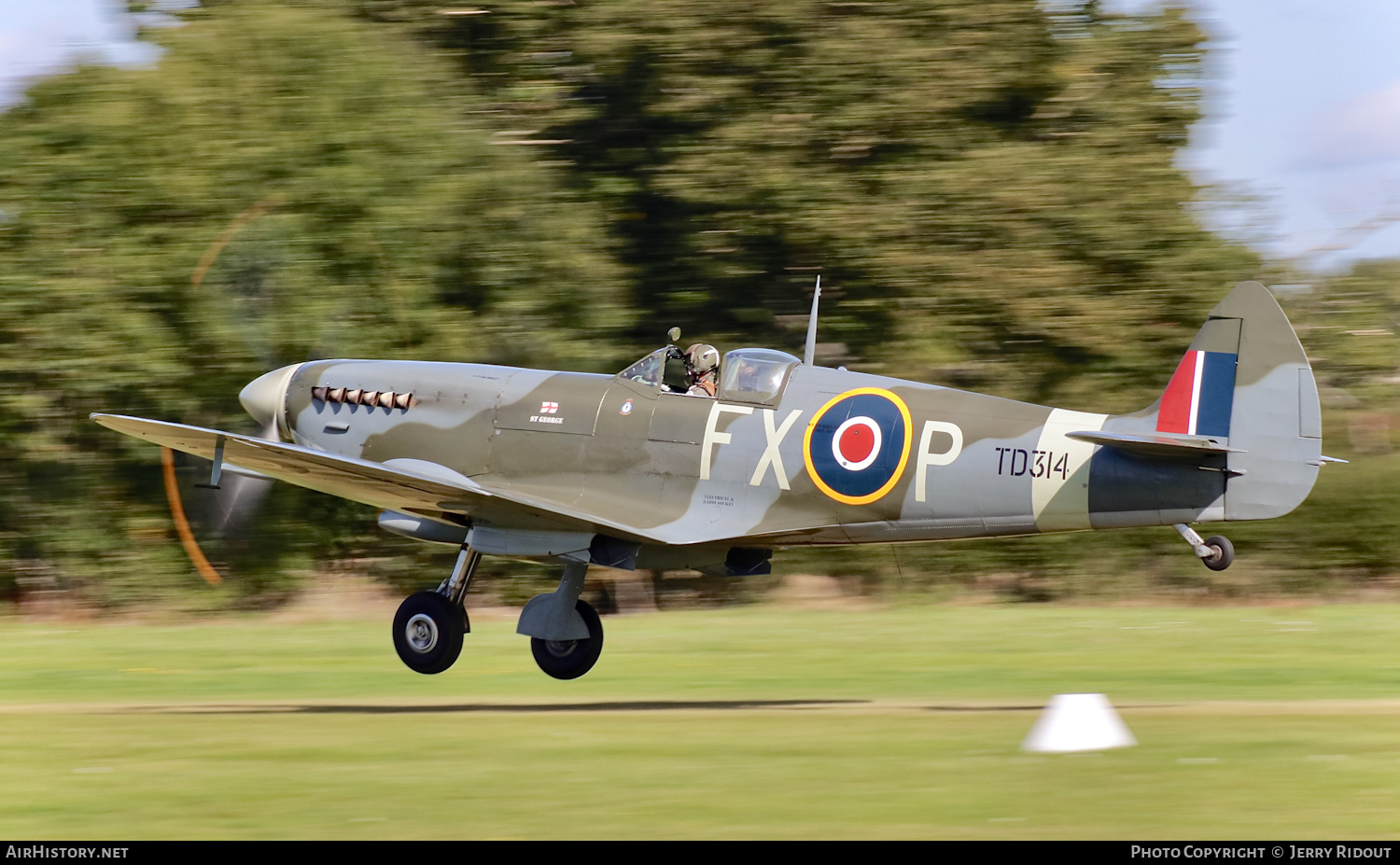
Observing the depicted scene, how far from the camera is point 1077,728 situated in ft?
25.1

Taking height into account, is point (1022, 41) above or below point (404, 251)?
above

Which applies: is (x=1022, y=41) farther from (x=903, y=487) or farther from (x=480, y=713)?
(x=480, y=713)

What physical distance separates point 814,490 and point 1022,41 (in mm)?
10474

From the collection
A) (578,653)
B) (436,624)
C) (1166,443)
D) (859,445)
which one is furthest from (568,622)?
(1166,443)

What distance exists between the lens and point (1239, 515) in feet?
28.4

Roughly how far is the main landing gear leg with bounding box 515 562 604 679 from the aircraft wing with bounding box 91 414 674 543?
23.3 inches

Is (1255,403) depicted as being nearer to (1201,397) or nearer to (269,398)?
(1201,397)

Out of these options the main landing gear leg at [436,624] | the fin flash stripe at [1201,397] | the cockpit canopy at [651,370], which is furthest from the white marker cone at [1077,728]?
the main landing gear leg at [436,624]

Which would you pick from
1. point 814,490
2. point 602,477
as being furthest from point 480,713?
point 814,490

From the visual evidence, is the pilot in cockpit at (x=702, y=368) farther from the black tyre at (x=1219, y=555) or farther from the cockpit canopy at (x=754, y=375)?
the black tyre at (x=1219, y=555)

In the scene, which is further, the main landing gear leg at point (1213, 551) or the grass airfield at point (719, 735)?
the main landing gear leg at point (1213, 551)

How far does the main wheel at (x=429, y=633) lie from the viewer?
10.2m

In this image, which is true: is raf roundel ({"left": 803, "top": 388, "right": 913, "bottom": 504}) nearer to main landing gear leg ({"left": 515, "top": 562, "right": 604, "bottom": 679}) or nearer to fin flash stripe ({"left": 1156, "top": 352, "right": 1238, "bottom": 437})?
fin flash stripe ({"left": 1156, "top": 352, "right": 1238, "bottom": 437})

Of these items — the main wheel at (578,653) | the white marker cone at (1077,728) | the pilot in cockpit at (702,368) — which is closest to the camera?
the white marker cone at (1077,728)
